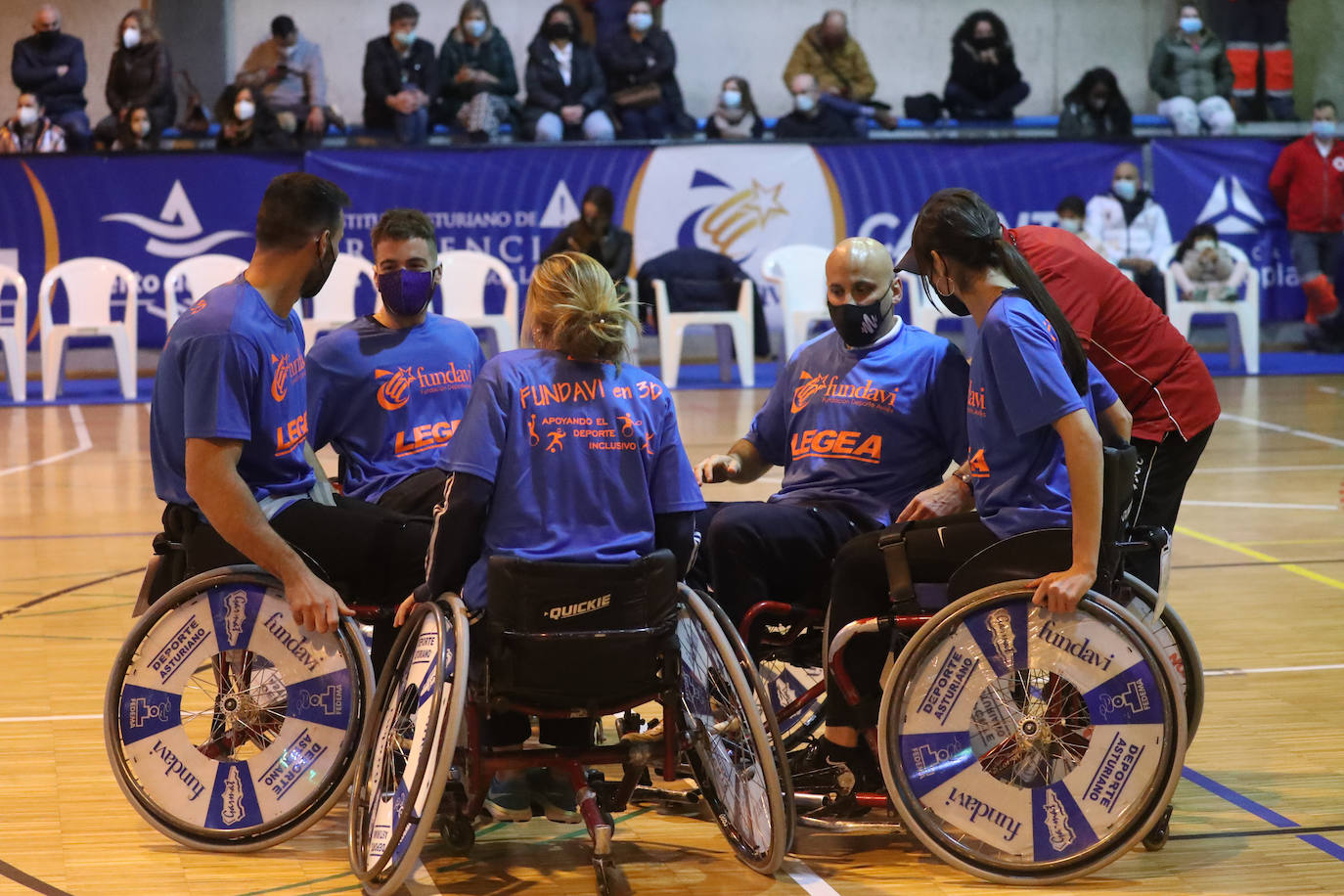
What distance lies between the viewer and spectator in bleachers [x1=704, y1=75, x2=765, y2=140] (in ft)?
44.3

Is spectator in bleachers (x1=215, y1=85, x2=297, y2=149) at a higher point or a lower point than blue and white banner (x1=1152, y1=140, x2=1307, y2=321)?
higher

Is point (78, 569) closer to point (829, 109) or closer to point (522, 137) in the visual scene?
point (522, 137)

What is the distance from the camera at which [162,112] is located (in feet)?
43.3

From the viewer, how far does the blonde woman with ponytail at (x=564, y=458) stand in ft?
10.5

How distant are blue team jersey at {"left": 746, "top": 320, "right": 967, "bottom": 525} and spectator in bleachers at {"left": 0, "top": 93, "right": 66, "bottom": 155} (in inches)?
412

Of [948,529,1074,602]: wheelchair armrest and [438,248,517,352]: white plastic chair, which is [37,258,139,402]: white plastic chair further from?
[948,529,1074,602]: wheelchair armrest

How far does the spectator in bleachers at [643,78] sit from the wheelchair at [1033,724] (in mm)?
10684

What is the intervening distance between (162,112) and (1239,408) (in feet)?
28.9

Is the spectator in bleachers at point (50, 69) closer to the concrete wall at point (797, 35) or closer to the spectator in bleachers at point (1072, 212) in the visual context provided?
the concrete wall at point (797, 35)

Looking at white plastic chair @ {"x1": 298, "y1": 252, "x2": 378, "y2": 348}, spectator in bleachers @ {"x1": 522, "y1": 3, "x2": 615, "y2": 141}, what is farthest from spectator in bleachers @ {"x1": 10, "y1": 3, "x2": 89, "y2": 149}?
spectator in bleachers @ {"x1": 522, "y1": 3, "x2": 615, "y2": 141}

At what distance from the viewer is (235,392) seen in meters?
3.42

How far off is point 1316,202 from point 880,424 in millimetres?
10372

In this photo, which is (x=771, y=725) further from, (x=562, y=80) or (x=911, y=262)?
(x=562, y=80)

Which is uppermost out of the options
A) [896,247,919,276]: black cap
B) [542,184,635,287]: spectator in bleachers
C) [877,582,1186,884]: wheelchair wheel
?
[542,184,635,287]: spectator in bleachers
